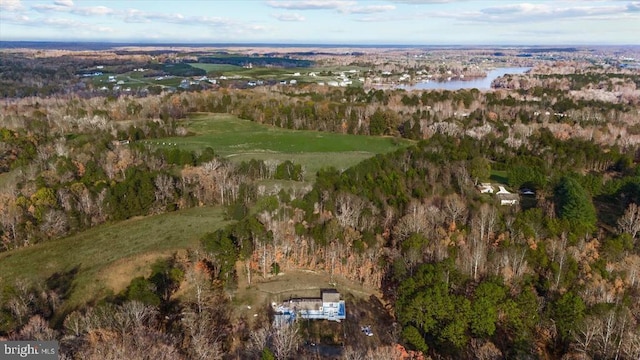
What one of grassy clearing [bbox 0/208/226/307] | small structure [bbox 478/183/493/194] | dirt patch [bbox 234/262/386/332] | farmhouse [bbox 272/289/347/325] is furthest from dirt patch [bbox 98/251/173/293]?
small structure [bbox 478/183/493/194]

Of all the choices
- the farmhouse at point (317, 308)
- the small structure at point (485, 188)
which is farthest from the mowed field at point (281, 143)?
the farmhouse at point (317, 308)

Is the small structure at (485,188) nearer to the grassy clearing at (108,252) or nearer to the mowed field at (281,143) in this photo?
the mowed field at (281,143)

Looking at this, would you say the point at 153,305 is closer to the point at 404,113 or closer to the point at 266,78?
the point at 404,113

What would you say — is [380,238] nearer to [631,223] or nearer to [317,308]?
[317,308]

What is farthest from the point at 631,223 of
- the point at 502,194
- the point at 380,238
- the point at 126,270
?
the point at 126,270

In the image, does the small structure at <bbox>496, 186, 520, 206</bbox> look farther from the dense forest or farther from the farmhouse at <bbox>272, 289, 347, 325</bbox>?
the farmhouse at <bbox>272, 289, 347, 325</bbox>

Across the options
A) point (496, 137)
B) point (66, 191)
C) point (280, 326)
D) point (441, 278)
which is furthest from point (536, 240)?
point (66, 191)
